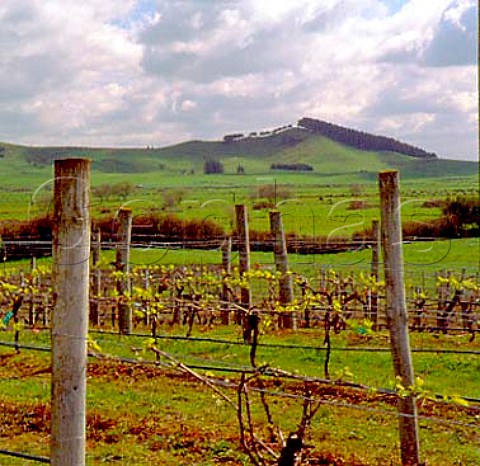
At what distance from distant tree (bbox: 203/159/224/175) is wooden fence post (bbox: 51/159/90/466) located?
5561 cm

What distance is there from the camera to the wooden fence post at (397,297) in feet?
18.5

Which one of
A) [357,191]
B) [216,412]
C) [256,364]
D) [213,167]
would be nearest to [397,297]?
[216,412]

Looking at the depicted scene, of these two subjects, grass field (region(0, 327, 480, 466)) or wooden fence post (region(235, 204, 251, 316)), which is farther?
wooden fence post (region(235, 204, 251, 316))

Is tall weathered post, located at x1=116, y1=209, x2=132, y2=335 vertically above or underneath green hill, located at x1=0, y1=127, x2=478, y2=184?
underneath

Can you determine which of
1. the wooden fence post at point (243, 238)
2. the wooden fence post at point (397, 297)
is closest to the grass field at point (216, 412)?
the wooden fence post at point (397, 297)

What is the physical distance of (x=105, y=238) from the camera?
24.5 meters

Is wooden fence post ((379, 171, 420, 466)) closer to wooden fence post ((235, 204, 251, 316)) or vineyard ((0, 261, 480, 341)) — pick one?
vineyard ((0, 261, 480, 341))

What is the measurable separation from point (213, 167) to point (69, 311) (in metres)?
59.0

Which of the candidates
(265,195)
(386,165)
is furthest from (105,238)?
(386,165)

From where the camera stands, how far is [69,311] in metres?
3.96

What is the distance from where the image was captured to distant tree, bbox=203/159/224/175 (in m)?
60.7

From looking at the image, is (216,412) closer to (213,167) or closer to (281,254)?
(281,254)

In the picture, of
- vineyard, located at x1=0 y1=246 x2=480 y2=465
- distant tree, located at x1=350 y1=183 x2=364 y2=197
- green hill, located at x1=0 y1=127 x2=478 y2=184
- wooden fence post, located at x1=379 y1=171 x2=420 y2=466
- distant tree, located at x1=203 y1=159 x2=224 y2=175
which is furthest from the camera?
green hill, located at x1=0 y1=127 x2=478 y2=184

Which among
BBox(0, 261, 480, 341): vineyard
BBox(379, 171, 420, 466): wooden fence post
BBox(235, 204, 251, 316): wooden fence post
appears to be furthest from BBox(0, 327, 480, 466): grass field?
BBox(0, 261, 480, 341): vineyard
